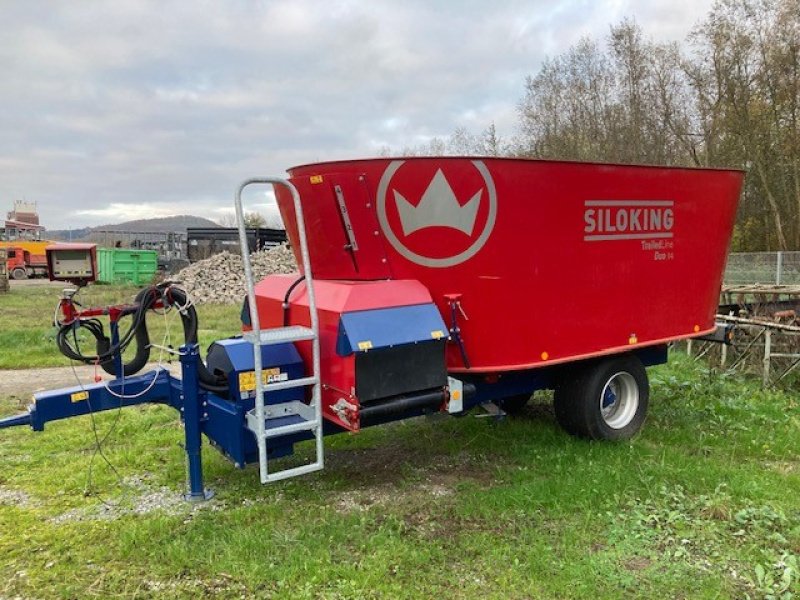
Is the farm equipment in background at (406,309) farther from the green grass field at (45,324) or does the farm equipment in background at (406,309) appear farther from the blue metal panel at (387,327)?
the green grass field at (45,324)

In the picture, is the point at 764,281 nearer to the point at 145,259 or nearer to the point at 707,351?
the point at 707,351

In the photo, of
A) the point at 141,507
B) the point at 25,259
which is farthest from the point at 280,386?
the point at 25,259

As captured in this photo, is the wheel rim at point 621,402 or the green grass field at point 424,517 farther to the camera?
the wheel rim at point 621,402

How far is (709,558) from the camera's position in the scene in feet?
11.3

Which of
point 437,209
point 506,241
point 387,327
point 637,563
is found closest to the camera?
point 637,563

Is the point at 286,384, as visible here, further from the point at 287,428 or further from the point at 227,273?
the point at 227,273

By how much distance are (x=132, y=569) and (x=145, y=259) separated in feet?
84.1

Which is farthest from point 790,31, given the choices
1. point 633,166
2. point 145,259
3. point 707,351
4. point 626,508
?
point 145,259

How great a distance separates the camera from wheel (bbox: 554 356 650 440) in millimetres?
5047

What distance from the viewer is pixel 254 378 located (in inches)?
154

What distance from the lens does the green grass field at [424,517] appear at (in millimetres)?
3223

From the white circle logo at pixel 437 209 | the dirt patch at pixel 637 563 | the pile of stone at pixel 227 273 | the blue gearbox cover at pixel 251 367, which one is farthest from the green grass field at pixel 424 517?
the pile of stone at pixel 227 273

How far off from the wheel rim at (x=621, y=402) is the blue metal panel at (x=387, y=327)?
2.09 metres

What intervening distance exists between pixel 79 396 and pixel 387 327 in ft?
6.51
